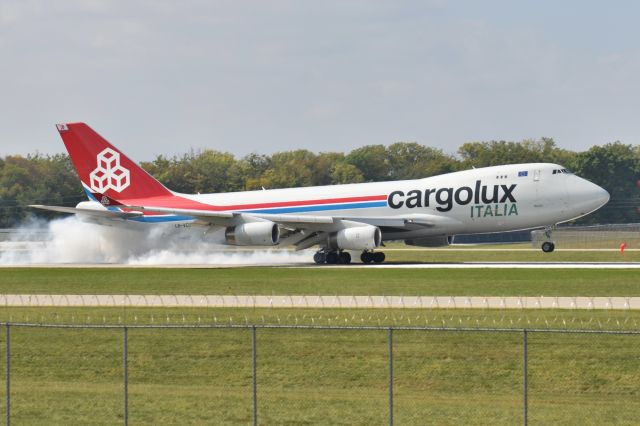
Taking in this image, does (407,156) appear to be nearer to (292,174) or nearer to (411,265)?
(292,174)

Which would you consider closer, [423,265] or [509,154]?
[423,265]

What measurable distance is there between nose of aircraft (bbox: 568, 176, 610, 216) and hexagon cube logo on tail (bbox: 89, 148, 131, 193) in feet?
91.4

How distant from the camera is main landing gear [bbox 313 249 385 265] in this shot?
6531cm

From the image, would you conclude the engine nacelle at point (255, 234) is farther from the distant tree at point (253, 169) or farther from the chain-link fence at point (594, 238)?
the distant tree at point (253, 169)

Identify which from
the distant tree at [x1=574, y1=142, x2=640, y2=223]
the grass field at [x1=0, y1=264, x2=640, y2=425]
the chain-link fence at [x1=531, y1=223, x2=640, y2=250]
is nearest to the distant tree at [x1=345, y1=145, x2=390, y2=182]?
the distant tree at [x1=574, y1=142, x2=640, y2=223]

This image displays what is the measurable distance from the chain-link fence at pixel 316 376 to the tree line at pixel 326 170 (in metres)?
92.5

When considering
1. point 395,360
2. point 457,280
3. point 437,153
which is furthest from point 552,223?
point 437,153

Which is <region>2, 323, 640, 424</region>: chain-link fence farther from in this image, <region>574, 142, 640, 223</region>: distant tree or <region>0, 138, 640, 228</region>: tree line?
<region>574, 142, 640, 223</region>: distant tree

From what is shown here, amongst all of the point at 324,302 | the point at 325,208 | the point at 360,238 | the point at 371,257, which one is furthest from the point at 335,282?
the point at 325,208

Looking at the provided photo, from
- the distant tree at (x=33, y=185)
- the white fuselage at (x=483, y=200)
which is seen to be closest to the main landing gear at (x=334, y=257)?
the white fuselage at (x=483, y=200)

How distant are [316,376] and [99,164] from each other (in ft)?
153

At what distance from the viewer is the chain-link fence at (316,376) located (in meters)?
22.9

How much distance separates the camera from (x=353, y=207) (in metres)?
65.8

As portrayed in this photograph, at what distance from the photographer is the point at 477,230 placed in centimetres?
6359
